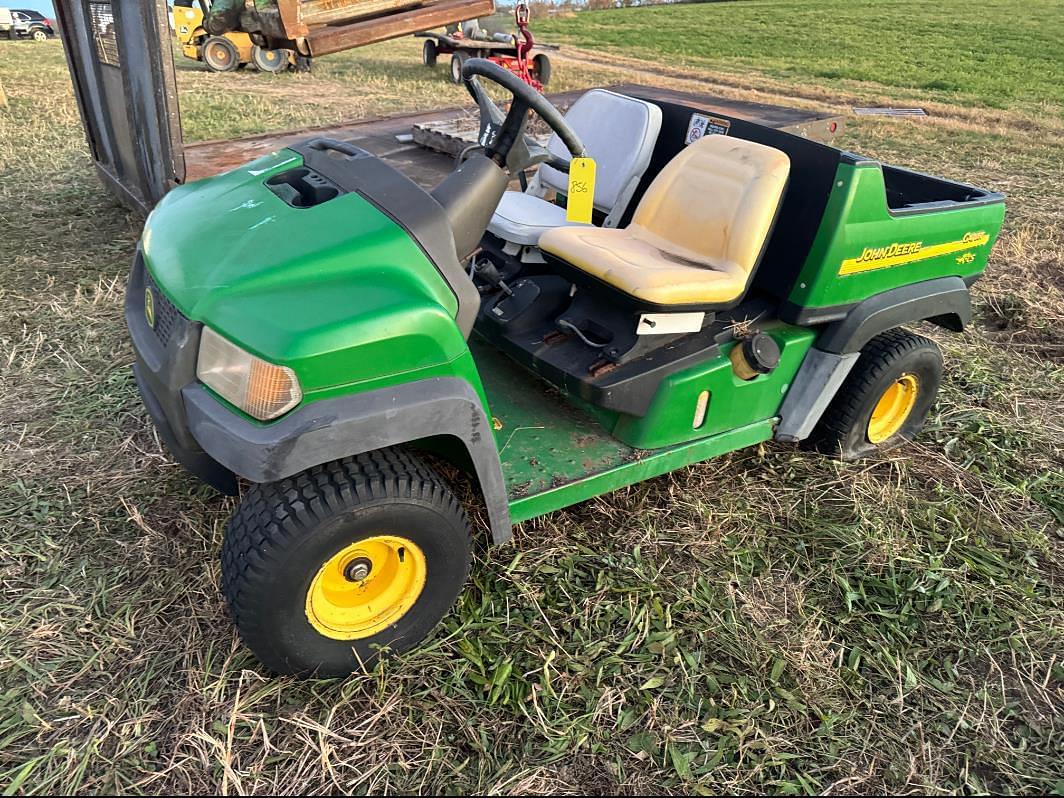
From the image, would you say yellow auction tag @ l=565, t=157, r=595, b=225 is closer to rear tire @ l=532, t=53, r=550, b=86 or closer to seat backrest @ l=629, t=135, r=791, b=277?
seat backrest @ l=629, t=135, r=791, b=277

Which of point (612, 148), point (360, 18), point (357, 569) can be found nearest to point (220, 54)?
point (360, 18)

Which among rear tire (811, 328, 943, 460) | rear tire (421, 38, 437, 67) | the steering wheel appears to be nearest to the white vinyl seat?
the steering wheel

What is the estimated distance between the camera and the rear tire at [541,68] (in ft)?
38.7

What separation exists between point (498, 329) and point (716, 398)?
2.70 ft

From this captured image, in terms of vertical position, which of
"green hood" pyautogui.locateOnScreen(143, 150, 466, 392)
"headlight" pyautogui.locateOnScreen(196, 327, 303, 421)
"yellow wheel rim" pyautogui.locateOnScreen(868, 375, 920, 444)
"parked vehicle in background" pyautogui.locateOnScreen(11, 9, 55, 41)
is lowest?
"parked vehicle in background" pyautogui.locateOnScreen(11, 9, 55, 41)

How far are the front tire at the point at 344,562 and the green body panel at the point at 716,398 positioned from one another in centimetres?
78

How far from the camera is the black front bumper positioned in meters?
1.80

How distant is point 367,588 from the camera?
6.90 feet

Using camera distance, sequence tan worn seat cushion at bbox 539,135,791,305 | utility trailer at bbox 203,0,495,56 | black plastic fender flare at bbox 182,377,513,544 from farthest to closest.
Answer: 1. utility trailer at bbox 203,0,495,56
2. tan worn seat cushion at bbox 539,135,791,305
3. black plastic fender flare at bbox 182,377,513,544

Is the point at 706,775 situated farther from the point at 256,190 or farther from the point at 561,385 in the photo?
the point at 256,190

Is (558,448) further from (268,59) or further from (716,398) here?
(268,59)

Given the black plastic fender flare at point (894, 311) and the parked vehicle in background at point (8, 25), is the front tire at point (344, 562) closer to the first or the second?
the black plastic fender flare at point (894, 311)

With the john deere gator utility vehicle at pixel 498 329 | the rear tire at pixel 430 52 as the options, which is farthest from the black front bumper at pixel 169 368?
the rear tire at pixel 430 52

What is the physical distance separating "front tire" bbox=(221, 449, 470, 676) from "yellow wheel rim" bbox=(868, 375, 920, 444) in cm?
200
